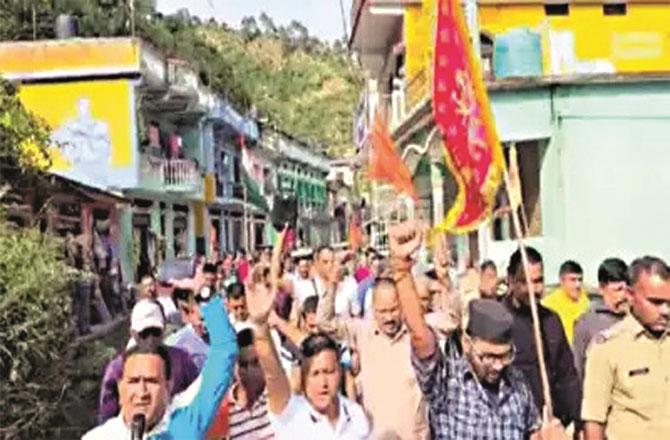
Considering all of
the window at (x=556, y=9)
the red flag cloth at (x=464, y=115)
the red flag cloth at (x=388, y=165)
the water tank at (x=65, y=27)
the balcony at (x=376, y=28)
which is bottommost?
the red flag cloth at (x=464, y=115)

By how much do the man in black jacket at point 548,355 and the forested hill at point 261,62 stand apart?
26.6 metres

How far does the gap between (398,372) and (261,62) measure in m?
101

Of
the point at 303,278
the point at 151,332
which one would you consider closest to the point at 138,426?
the point at 151,332

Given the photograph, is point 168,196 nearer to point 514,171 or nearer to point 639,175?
point 639,175

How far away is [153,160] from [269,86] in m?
66.6

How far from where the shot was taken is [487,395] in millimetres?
4484

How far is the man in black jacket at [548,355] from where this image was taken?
608 cm

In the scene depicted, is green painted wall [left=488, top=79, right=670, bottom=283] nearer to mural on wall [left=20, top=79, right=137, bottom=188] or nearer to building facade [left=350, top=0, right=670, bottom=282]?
building facade [left=350, top=0, right=670, bottom=282]

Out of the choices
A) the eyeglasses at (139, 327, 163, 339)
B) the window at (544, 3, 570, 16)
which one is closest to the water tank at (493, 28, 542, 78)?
the window at (544, 3, 570, 16)

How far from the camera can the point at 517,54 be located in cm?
1777

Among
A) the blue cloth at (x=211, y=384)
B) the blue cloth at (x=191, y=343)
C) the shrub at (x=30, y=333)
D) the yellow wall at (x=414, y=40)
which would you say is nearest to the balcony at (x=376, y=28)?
the yellow wall at (x=414, y=40)

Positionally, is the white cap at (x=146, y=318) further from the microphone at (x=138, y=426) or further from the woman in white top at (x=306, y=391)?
the microphone at (x=138, y=426)

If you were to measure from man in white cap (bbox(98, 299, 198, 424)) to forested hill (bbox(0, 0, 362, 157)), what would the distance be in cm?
2673

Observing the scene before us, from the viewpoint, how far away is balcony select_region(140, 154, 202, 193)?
110 ft
